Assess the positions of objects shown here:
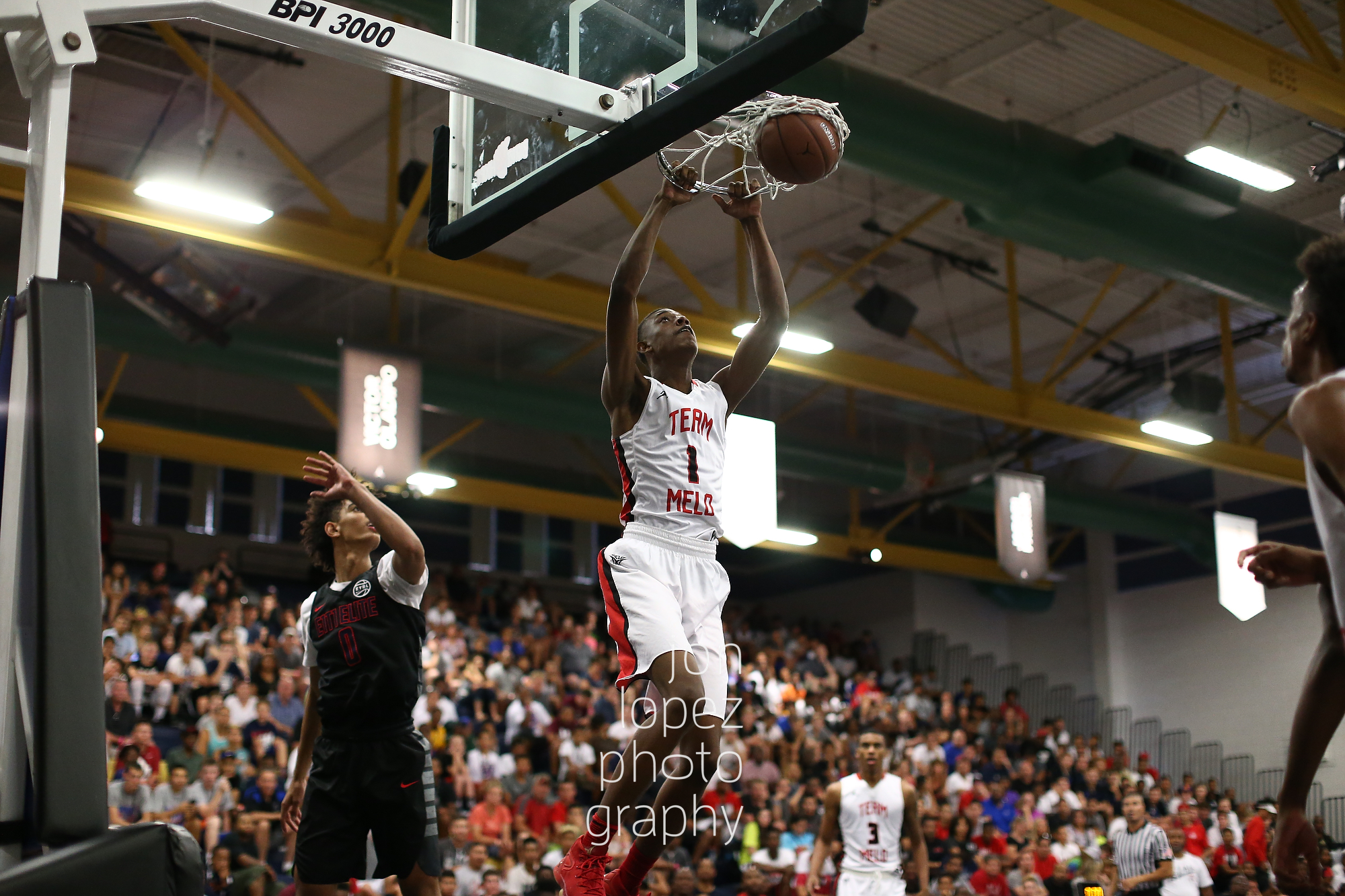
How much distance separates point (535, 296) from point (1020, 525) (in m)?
7.89

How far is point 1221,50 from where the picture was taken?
9.98 meters

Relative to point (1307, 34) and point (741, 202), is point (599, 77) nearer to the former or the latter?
point (741, 202)

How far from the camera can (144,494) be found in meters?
23.4

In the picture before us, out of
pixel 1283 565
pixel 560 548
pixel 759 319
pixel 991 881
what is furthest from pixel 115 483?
pixel 1283 565

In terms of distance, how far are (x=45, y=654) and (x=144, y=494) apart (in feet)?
72.5

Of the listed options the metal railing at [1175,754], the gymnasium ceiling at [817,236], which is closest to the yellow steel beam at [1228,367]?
the gymnasium ceiling at [817,236]

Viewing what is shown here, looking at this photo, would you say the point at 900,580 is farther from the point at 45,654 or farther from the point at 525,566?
the point at 45,654

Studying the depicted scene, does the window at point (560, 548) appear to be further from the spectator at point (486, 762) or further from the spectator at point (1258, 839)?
the spectator at point (1258, 839)

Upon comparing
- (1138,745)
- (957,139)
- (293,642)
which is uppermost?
(957,139)

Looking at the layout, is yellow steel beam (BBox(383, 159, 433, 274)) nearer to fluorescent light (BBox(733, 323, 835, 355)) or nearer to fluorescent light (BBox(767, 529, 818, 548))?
fluorescent light (BBox(733, 323, 835, 355))

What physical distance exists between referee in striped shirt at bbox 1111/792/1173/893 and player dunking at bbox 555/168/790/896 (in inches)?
307

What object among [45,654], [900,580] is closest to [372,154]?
[45,654]

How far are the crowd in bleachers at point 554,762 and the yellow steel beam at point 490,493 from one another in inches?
59.7

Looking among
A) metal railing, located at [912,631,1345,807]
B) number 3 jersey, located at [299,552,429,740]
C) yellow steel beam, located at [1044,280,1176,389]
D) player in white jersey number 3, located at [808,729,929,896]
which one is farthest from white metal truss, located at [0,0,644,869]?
metal railing, located at [912,631,1345,807]
